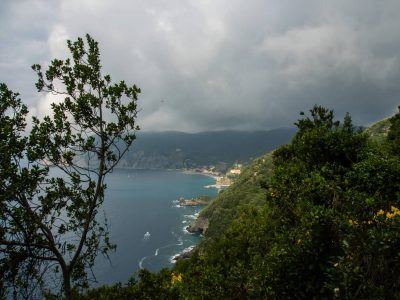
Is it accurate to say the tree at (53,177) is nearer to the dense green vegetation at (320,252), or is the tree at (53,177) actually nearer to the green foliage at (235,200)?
the dense green vegetation at (320,252)

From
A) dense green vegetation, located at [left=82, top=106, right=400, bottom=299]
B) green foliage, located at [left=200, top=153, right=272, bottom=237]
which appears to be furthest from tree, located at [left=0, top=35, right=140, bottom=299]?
green foliage, located at [left=200, top=153, right=272, bottom=237]

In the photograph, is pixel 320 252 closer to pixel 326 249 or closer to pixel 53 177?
pixel 326 249

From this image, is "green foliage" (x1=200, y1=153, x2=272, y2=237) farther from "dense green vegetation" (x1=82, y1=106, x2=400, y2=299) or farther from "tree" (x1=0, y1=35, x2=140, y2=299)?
"tree" (x1=0, y1=35, x2=140, y2=299)

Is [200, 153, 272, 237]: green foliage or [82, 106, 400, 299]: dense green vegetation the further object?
[200, 153, 272, 237]: green foliage

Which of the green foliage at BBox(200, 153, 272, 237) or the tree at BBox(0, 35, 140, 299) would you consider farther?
the green foliage at BBox(200, 153, 272, 237)

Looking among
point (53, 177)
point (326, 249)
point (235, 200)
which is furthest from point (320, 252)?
point (235, 200)

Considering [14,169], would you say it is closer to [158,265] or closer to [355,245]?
[355,245]

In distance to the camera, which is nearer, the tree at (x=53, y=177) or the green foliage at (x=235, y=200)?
the tree at (x=53, y=177)

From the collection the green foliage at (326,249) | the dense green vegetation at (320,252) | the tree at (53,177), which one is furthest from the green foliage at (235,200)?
the tree at (53,177)

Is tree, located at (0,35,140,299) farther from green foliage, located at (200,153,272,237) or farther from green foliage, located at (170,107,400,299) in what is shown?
green foliage, located at (200,153,272,237)

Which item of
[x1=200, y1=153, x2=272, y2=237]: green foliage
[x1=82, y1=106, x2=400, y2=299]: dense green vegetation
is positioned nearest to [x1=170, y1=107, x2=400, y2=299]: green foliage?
[x1=82, y1=106, x2=400, y2=299]: dense green vegetation

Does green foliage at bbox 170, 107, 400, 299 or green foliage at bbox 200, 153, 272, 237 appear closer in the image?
green foliage at bbox 170, 107, 400, 299

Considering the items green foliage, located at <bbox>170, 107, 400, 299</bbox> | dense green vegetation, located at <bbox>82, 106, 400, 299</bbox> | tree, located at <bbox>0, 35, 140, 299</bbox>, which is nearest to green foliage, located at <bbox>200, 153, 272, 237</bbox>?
dense green vegetation, located at <bbox>82, 106, 400, 299</bbox>

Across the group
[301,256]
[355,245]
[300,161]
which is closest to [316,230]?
[301,256]
